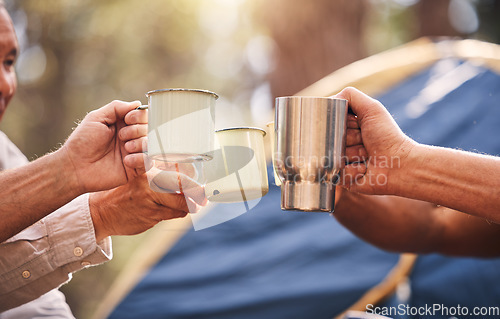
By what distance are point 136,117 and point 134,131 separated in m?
0.03

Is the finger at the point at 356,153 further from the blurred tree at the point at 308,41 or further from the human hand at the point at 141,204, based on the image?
the blurred tree at the point at 308,41

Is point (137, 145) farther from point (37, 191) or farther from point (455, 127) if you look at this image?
point (455, 127)

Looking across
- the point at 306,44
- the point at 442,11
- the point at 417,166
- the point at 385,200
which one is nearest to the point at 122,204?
the point at 417,166

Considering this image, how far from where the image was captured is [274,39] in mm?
3965

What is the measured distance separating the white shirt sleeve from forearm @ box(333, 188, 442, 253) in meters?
0.81

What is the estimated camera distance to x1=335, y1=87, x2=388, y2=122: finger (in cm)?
114

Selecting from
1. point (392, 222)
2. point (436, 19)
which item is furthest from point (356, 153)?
point (436, 19)

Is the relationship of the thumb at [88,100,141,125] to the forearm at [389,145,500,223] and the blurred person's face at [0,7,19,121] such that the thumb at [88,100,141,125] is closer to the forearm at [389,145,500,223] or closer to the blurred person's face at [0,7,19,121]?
the forearm at [389,145,500,223]

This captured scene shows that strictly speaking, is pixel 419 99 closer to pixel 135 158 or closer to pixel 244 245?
pixel 244 245

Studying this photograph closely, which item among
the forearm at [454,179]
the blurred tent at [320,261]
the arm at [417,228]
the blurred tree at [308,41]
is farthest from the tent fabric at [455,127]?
the blurred tree at [308,41]

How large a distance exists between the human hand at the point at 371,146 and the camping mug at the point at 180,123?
0.34 m

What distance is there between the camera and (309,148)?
1.03 metres

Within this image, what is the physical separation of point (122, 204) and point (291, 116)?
64 cm

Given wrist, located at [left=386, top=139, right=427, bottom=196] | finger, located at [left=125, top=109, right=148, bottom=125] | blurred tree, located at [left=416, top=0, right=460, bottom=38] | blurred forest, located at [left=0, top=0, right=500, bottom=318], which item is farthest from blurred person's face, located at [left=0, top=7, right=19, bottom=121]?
blurred forest, located at [left=0, top=0, right=500, bottom=318]
